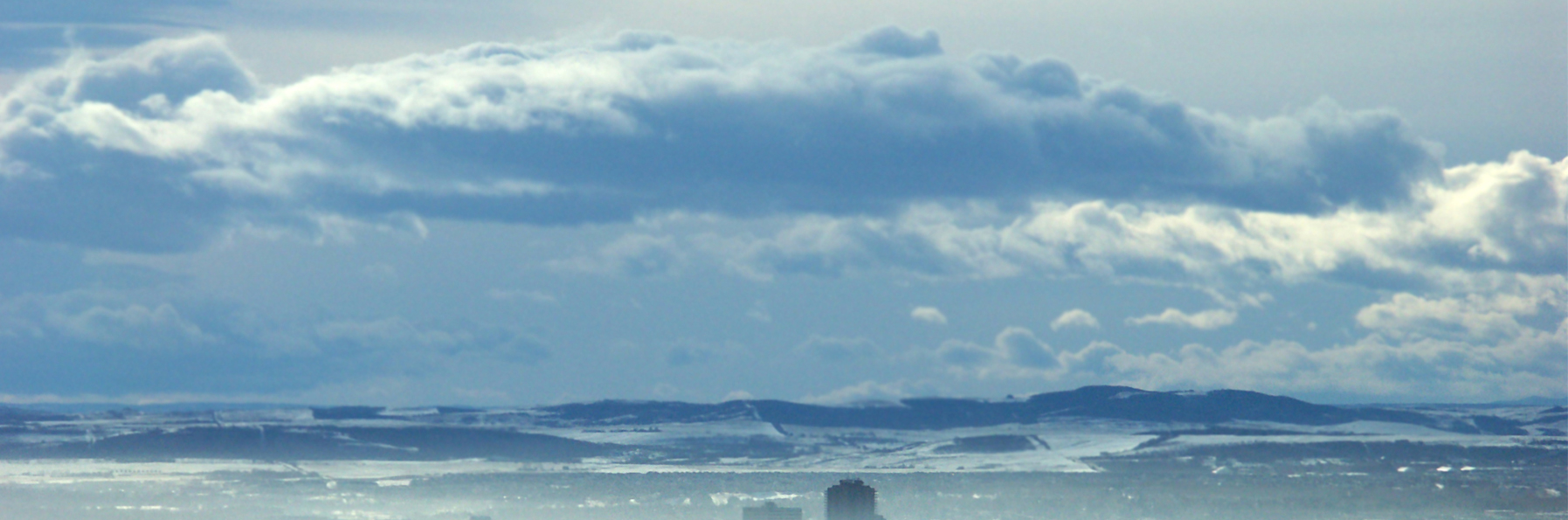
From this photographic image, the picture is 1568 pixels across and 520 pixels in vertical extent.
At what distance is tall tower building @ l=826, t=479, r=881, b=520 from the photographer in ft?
324

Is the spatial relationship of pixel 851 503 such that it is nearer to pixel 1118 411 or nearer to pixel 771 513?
pixel 771 513

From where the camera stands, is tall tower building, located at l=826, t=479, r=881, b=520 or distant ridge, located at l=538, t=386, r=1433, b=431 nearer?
tall tower building, located at l=826, t=479, r=881, b=520

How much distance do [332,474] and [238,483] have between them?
15357mm

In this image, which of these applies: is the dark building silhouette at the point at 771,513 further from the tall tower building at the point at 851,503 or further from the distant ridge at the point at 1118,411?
the distant ridge at the point at 1118,411

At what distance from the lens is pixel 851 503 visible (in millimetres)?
99562

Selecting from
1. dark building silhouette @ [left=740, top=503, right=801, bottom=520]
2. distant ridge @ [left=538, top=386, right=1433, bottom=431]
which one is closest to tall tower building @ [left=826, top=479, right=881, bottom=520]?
dark building silhouette @ [left=740, top=503, right=801, bottom=520]

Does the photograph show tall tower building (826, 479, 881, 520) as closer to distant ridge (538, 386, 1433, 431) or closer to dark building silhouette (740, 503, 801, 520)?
dark building silhouette (740, 503, 801, 520)

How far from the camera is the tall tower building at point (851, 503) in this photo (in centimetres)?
9888

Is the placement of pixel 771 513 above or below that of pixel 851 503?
below

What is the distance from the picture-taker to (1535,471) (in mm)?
148875

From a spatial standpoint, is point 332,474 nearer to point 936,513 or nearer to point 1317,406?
point 936,513

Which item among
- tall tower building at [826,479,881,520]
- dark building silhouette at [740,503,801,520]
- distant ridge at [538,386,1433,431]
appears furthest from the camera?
distant ridge at [538,386,1433,431]

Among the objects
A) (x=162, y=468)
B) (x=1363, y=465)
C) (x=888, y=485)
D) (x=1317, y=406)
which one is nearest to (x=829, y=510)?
(x=888, y=485)

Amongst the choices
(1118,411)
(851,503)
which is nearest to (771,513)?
(851,503)
